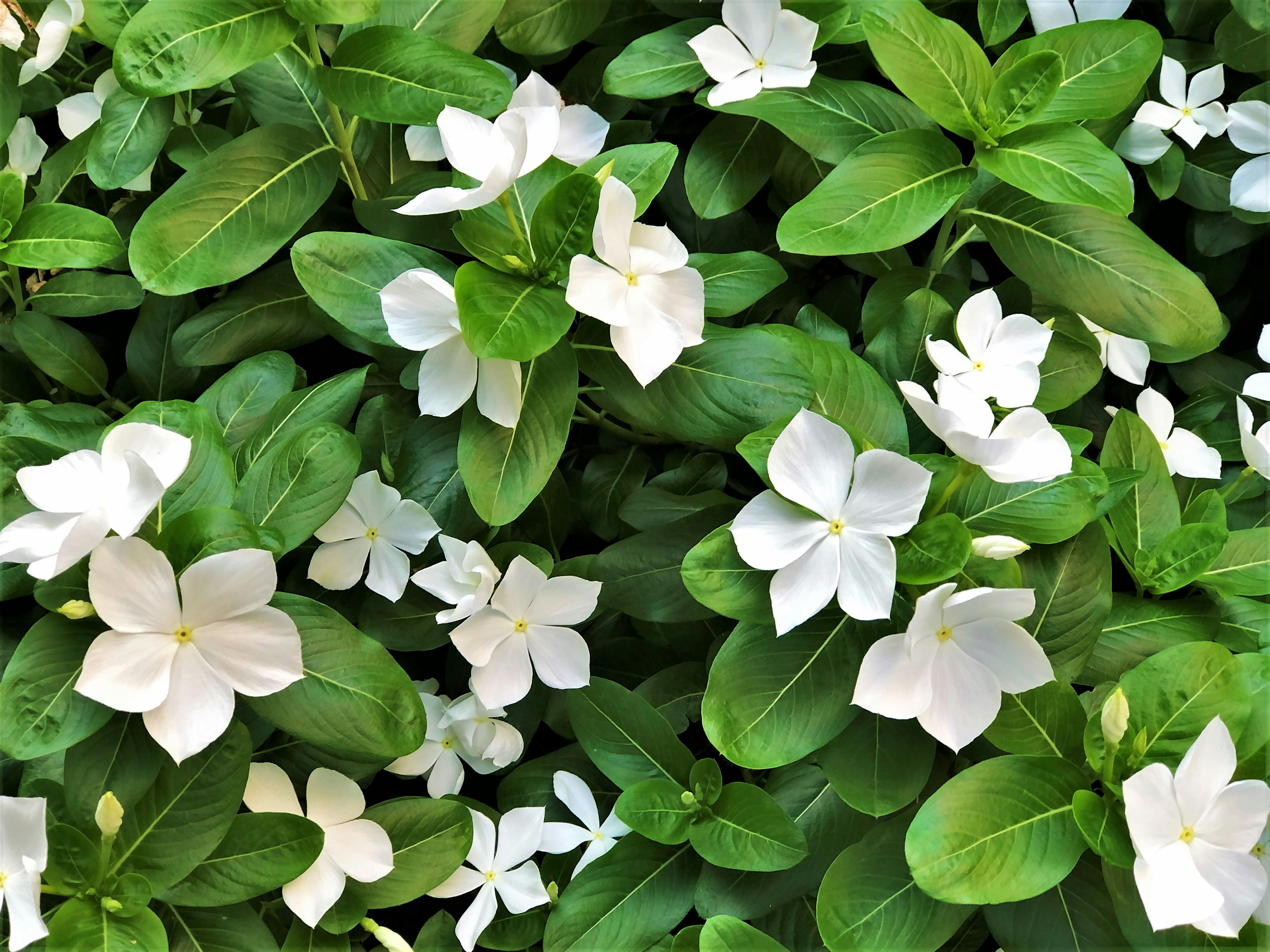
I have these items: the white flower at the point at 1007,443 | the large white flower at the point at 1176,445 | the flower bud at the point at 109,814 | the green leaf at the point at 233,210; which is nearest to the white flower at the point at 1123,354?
the large white flower at the point at 1176,445

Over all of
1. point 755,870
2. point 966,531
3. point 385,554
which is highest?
point 966,531

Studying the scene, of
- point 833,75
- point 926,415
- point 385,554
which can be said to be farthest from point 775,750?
point 833,75

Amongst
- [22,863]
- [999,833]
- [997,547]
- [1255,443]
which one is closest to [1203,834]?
[999,833]

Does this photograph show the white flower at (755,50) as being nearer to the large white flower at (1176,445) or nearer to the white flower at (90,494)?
the large white flower at (1176,445)

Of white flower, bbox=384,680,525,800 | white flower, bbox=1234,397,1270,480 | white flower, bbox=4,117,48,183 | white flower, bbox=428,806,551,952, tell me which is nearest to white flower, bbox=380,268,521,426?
white flower, bbox=384,680,525,800

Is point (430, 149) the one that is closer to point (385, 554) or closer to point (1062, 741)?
point (385, 554)

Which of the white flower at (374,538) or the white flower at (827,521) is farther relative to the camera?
the white flower at (374,538)
